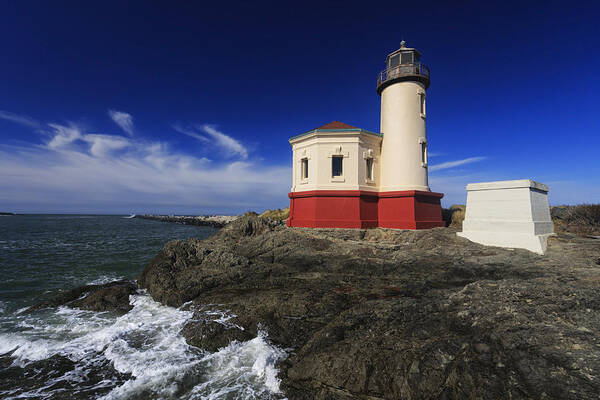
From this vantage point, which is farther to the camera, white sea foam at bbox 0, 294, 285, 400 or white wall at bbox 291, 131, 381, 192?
white wall at bbox 291, 131, 381, 192

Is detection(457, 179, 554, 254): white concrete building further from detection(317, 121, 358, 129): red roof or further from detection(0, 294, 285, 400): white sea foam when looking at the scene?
detection(0, 294, 285, 400): white sea foam

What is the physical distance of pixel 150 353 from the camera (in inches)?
A: 223

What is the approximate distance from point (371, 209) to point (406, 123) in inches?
194

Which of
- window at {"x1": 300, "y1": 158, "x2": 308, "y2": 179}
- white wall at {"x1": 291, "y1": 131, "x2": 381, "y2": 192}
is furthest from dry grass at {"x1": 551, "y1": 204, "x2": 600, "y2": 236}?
window at {"x1": 300, "y1": 158, "x2": 308, "y2": 179}

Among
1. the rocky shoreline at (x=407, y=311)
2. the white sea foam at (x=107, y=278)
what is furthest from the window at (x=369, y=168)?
the white sea foam at (x=107, y=278)

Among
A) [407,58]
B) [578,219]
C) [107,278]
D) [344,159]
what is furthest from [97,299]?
[578,219]

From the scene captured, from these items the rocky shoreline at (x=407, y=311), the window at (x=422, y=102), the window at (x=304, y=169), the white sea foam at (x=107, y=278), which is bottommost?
the white sea foam at (x=107, y=278)

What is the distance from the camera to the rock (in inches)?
337

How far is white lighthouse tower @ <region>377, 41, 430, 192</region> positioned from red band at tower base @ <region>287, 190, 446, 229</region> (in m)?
0.66

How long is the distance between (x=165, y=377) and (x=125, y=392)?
0.61 metres

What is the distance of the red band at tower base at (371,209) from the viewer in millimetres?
13125

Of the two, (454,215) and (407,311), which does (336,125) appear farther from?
(407,311)

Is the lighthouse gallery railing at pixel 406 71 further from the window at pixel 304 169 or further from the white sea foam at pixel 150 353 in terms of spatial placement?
the white sea foam at pixel 150 353

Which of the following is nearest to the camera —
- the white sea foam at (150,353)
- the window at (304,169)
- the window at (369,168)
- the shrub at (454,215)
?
→ the white sea foam at (150,353)
